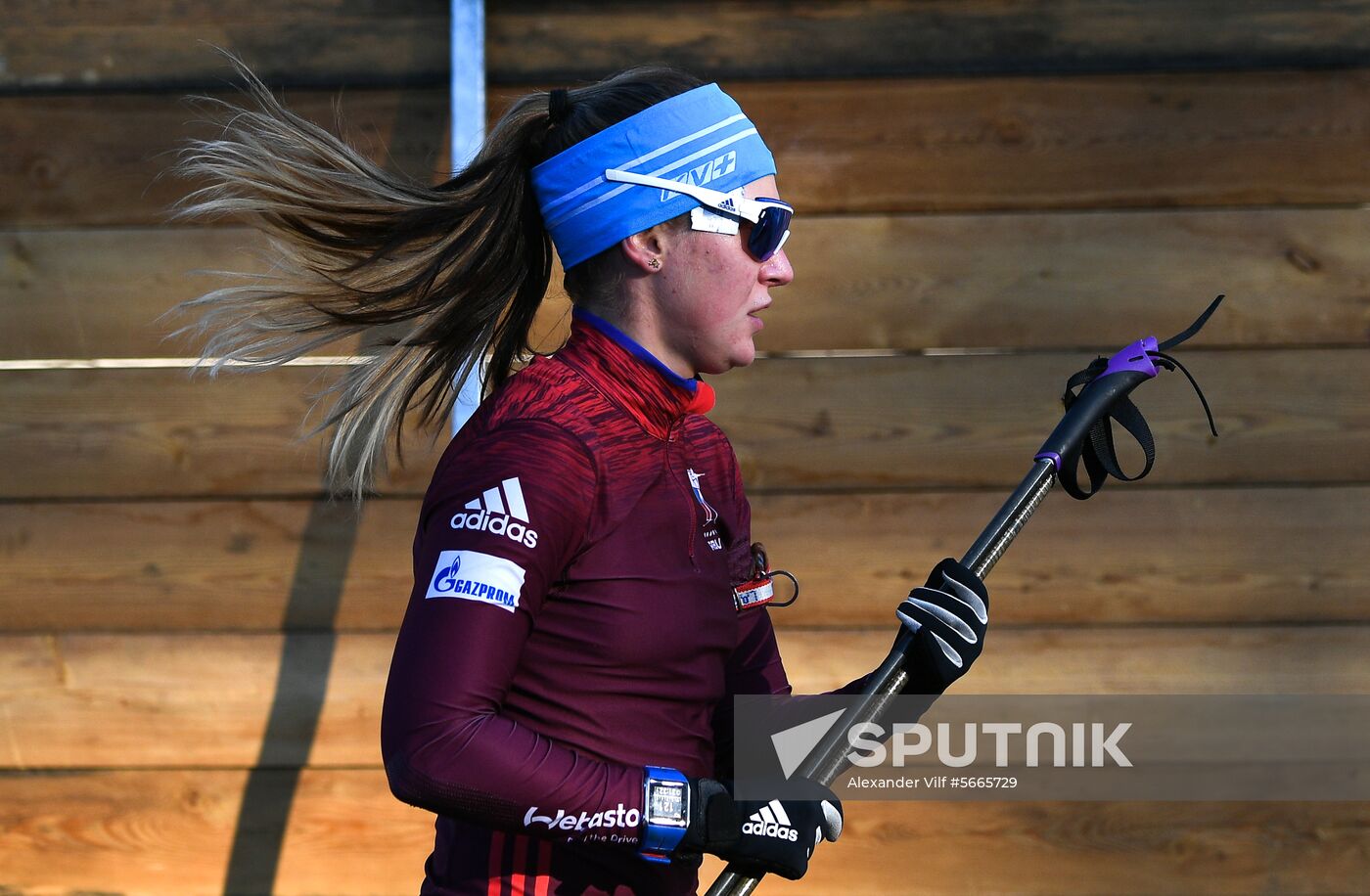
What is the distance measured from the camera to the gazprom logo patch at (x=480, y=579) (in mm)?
1335

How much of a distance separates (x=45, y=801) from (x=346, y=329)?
1.90 metres

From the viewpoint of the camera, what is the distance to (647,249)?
1.62 meters

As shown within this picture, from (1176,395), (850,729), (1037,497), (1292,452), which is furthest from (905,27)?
(850,729)

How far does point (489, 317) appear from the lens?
1.83 meters

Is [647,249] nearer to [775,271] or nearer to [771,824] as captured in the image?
[775,271]

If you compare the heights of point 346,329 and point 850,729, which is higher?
point 346,329

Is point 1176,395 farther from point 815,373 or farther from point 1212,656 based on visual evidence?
point 815,373

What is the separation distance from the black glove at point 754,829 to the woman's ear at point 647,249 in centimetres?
63

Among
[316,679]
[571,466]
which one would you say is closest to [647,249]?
[571,466]

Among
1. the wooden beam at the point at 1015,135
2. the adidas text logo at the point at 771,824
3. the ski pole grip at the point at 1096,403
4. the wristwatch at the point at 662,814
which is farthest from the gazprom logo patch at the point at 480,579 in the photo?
the wooden beam at the point at 1015,135

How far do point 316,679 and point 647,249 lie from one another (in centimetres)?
183

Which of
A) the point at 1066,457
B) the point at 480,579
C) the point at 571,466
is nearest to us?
the point at 480,579

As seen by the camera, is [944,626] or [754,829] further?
[944,626]

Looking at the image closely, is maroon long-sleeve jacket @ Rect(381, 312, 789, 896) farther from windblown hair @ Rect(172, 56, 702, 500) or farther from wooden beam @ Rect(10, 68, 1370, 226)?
wooden beam @ Rect(10, 68, 1370, 226)
